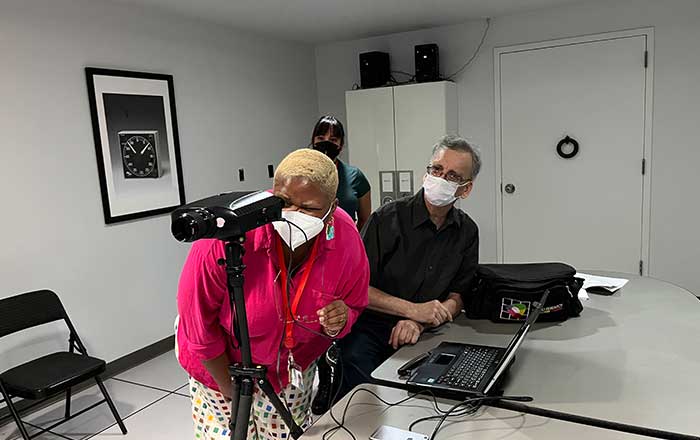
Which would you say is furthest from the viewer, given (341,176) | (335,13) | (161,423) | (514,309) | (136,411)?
(335,13)

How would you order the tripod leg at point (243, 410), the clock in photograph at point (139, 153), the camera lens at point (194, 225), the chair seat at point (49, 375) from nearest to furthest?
1. the camera lens at point (194, 225)
2. the tripod leg at point (243, 410)
3. the chair seat at point (49, 375)
4. the clock in photograph at point (139, 153)

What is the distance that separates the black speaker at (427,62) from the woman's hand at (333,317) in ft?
11.8

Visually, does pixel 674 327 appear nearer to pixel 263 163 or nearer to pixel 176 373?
pixel 176 373

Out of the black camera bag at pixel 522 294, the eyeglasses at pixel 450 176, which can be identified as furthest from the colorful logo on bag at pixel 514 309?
the eyeglasses at pixel 450 176

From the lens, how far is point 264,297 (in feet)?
4.63

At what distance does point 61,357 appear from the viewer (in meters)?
2.83

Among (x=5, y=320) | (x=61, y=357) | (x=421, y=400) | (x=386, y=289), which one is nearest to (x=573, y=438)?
(x=421, y=400)

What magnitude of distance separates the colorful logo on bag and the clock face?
271 centimetres

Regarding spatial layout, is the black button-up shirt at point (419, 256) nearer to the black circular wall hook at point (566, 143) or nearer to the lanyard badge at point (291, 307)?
the lanyard badge at point (291, 307)

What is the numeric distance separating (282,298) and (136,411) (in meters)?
2.13

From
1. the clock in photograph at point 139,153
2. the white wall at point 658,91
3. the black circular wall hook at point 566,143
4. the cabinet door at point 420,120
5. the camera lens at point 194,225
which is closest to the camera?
the camera lens at point 194,225

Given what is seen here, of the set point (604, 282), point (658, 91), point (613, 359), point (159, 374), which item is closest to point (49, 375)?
point (159, 374)

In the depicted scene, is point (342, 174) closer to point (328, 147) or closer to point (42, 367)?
point (328, 147)

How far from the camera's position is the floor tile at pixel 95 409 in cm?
288
